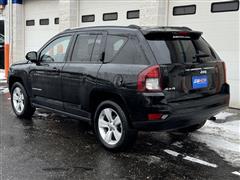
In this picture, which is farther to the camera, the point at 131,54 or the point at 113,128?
the point at 113,128

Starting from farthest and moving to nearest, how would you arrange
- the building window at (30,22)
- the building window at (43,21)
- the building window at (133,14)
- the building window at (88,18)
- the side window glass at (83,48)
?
1. the building window at (30,22)
2. the building window at (43,21)
3. the building window at (88,18)
4. the building window at (133,14)
5. the side window glass at (83,48)

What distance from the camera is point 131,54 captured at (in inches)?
187

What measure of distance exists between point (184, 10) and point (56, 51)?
4.10m

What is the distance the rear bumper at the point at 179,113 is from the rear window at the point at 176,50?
0.56 metres

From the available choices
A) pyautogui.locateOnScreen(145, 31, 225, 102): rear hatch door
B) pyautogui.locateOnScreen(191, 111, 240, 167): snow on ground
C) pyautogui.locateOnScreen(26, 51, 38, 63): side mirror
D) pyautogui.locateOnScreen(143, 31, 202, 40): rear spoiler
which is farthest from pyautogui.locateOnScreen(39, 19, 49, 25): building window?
pyautogui.locateOnScreen(143, 31, 202, 40): rear spoiler

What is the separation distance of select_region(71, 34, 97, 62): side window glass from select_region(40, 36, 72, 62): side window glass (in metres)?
0.28

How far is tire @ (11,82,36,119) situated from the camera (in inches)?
270

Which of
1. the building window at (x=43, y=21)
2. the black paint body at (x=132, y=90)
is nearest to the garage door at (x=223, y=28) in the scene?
the black paint body at (x=132, y=90)

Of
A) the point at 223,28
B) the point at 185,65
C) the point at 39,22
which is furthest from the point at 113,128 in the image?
the point at 39,22

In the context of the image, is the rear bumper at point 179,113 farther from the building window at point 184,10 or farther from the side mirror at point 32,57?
the building window at point 184,10

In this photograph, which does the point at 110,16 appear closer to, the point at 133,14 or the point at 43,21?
the point at 133,14

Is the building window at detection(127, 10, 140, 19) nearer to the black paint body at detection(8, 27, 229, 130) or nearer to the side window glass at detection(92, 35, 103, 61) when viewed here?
the black paint body at detection(8, 27, 229, 130)

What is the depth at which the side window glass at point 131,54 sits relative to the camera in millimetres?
4617

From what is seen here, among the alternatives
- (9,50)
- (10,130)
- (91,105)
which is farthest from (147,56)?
(9,50)
